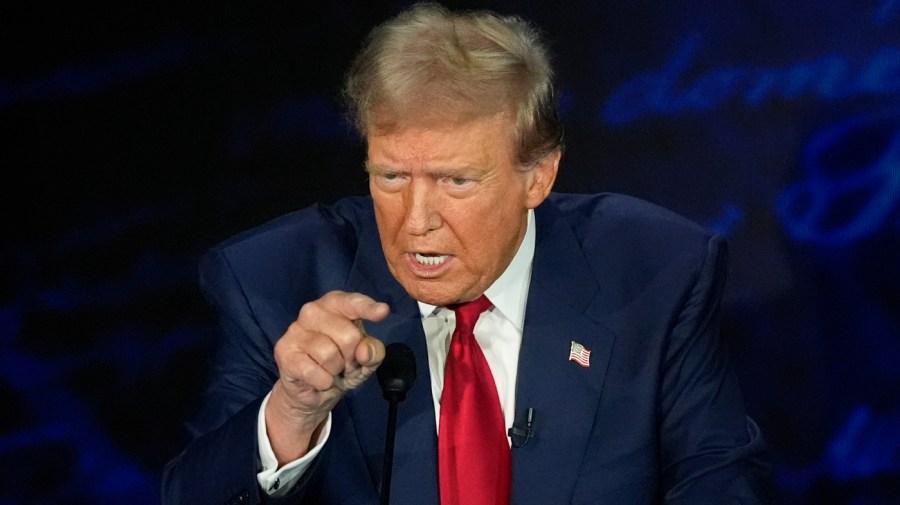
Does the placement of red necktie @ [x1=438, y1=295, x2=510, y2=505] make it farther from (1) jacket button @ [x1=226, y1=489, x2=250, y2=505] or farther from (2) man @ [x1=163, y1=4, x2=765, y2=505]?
(1) jacket button @ [x1=226, y1=489, x2=250, y2=505]

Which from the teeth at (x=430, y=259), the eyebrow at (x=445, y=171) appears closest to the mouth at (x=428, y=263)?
the teeth at (x=430, y=259)

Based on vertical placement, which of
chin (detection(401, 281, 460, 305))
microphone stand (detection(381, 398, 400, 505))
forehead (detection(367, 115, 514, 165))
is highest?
forehead (detection(367, 115, 514, 165))

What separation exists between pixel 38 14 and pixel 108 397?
0.96 metres

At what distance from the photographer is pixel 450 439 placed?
2.60 meters

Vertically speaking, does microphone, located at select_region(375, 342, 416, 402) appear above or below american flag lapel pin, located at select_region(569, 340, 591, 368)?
above

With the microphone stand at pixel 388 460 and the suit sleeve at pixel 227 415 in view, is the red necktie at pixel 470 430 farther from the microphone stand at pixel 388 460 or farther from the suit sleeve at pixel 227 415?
the microphone stand at pixel 388 460

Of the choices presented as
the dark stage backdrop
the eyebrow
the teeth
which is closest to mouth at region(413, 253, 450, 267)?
the teeth

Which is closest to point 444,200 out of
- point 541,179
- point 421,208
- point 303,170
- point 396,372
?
point 421,208

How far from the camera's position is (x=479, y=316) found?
2703 mm

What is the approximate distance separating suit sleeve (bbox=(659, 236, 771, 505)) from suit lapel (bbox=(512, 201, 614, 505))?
160mm

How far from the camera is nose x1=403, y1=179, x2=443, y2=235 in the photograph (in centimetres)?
242

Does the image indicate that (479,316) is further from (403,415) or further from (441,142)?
(441,142)

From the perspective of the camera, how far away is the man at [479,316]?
2408 millimetres

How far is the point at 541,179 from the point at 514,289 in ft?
0.78
